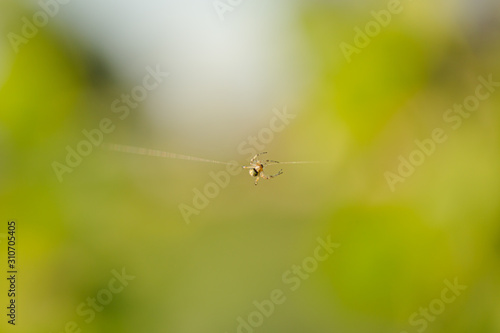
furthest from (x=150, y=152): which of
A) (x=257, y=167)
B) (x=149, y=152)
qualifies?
(x=257, y=167)

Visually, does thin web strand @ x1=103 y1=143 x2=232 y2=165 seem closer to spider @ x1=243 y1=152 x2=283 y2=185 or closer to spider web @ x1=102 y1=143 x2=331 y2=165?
spider web @ x1=102 y1=143 x2=331 y2=165

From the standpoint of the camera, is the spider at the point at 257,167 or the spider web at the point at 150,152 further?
the spider web at the point at 150,152

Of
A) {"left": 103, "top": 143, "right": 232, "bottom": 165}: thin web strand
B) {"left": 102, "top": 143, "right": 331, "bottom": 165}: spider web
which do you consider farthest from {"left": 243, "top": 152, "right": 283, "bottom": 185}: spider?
{"left": 103, "top": 143, "right": 232, "bottom": 165}: thin web strand

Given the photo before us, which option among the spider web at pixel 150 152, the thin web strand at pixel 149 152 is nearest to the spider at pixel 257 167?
the spider web at pixel 150 152

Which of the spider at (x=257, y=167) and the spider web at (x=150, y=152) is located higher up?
the spider at (x=257, y=167)

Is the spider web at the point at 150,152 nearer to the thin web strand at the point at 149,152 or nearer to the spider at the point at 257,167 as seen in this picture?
the thin web strand at the point at 149,152

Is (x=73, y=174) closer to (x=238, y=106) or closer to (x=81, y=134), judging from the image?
(x=81, y=134)

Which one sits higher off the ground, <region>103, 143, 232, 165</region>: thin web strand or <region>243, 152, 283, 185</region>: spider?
<region>243, 152, 283, 185</region>: spider

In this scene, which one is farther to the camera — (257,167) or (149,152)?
(149,152)

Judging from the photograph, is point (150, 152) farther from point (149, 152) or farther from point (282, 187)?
point (282, 187)
